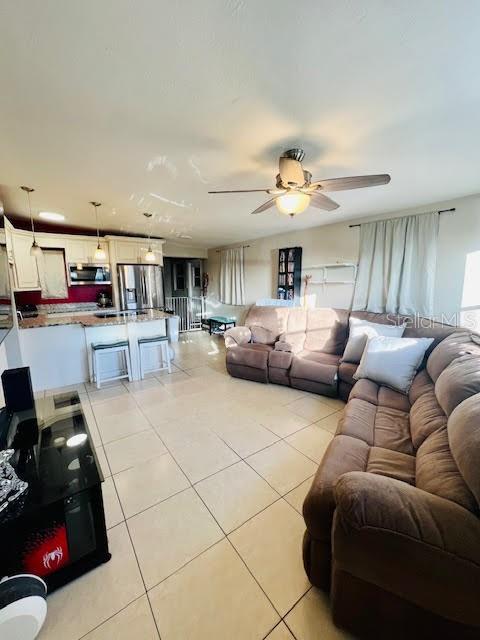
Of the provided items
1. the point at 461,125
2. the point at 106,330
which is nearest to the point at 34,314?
the point at 106,330

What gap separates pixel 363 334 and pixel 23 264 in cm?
508

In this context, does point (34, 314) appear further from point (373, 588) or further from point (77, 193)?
point (373, 588)

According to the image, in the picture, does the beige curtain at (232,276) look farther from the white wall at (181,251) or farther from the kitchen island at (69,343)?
the kitchen island at (69,343)

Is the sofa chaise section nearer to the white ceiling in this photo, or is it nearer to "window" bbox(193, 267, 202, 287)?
the white ceiling

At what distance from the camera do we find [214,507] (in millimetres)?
1600

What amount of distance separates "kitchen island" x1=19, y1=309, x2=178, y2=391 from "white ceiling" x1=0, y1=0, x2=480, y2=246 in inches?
68.2

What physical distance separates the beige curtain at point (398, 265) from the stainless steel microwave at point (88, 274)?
466cm

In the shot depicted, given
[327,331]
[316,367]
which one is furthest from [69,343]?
[327,331]

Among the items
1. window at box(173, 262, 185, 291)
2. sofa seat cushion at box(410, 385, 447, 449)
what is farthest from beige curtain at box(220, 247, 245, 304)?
sofa seat cushion at box(410, 385, 447, 449)

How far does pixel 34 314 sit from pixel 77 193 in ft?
8.78

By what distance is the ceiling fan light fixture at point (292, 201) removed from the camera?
1809 mm

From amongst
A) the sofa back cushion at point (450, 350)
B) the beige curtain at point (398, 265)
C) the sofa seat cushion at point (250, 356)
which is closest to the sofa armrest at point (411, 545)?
the sofa back cushion at point (450, 350)

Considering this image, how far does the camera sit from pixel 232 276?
6066 mm

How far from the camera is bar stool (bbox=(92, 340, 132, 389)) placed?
3318mm
